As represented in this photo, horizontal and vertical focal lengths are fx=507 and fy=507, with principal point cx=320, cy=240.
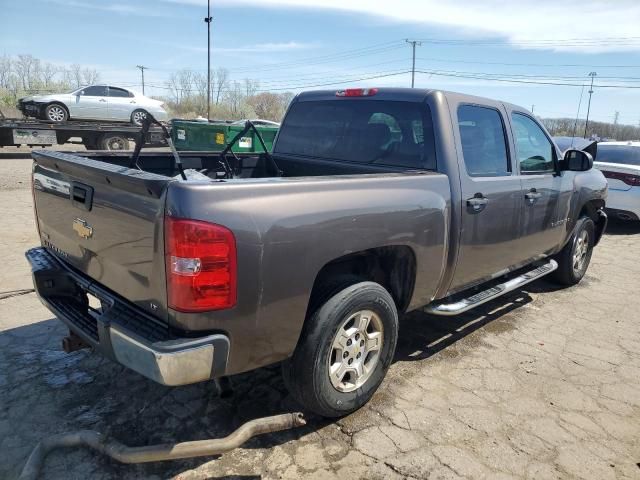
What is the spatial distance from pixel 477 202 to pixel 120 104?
18367 mm

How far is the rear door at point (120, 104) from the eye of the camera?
18.9 meters

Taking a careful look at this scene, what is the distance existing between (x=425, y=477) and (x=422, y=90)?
254cm

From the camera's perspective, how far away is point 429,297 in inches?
137

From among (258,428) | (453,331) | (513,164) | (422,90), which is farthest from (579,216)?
(258,428)

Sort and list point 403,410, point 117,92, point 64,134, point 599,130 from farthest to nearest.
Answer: point 599,130 → point 117,92 → point 64,134 → point 403,410

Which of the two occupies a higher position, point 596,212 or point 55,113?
point 55,113

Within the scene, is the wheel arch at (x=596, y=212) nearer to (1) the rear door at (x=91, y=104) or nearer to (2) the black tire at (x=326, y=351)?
(2) the black tire at (x=326, y=351)

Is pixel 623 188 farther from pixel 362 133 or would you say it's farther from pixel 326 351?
pixel 326 351

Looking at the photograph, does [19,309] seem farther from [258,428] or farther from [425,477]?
[425,477]

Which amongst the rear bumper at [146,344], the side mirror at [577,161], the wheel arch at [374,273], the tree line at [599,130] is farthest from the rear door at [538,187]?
the tree line at [599,130]

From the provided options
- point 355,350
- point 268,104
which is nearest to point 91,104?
point 355,350

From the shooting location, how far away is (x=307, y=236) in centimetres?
245

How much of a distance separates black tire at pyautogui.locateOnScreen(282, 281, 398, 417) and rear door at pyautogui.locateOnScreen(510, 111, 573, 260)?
191 cm

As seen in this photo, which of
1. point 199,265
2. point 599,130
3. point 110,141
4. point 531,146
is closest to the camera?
point 199,265
